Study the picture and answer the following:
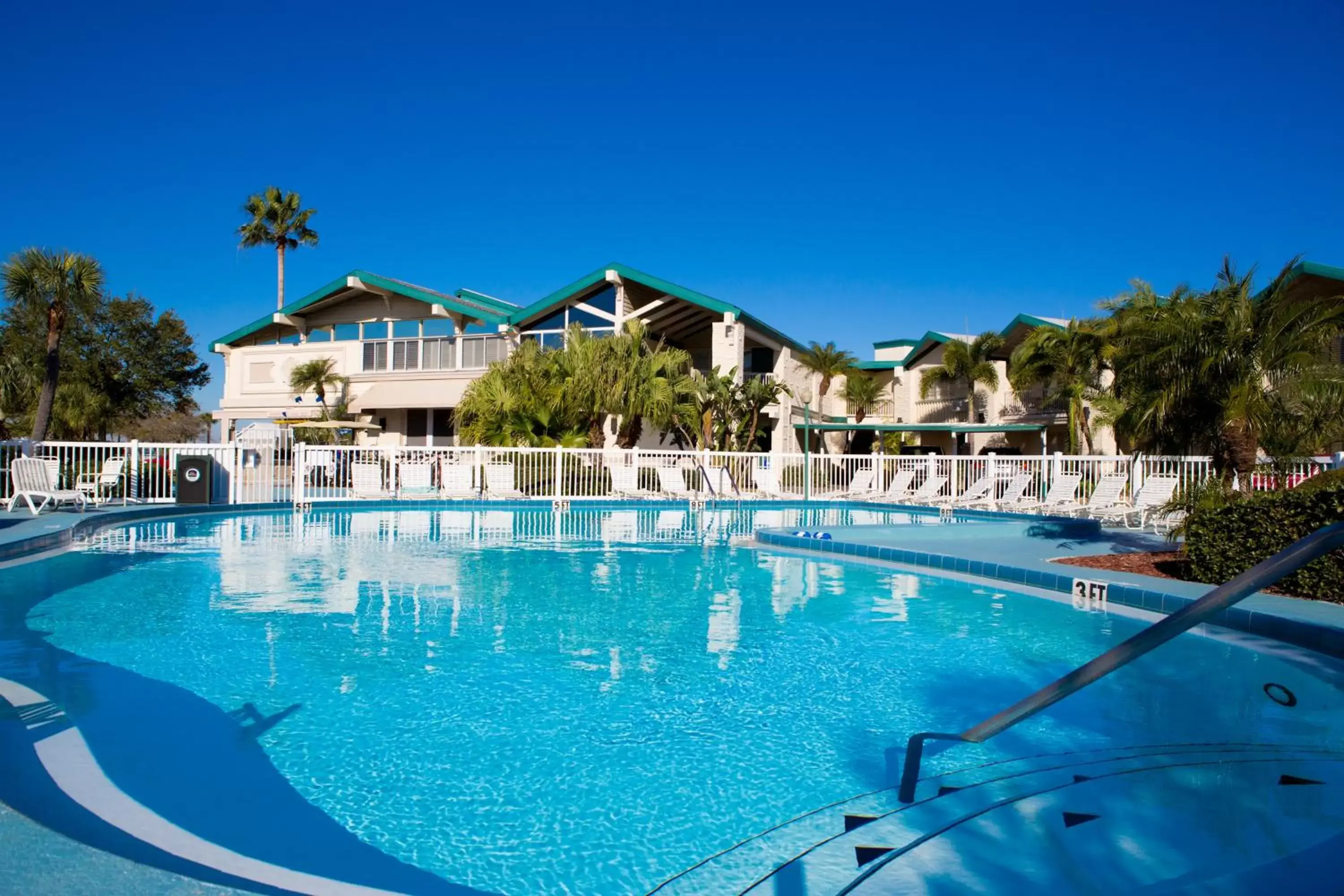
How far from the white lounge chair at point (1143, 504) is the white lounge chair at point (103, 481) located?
18.0m

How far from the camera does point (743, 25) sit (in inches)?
782

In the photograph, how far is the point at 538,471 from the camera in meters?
20.8

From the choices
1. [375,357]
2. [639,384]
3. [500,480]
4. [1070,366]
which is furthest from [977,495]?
[375,357]

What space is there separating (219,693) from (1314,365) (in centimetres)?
1123

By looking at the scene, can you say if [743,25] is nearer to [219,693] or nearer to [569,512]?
[569,512]

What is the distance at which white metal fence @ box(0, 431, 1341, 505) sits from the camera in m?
17.5

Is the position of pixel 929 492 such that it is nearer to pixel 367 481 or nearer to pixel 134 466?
pixel 367 481

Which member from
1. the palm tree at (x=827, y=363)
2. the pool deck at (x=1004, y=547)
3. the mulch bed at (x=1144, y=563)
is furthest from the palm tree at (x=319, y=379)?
the mulch bed at (x=1144, y=563)

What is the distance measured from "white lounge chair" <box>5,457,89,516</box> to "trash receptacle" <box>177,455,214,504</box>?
1.97m

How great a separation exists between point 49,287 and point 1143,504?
22.6m

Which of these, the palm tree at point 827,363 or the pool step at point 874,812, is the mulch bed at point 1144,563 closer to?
the pool step at point 874,812

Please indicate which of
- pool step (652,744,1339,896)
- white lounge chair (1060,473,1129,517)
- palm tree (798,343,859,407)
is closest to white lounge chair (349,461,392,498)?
white lounge chair (1060,473,1129,517)

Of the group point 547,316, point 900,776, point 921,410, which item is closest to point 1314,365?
point 900,776

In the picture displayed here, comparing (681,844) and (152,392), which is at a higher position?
(152,392)
